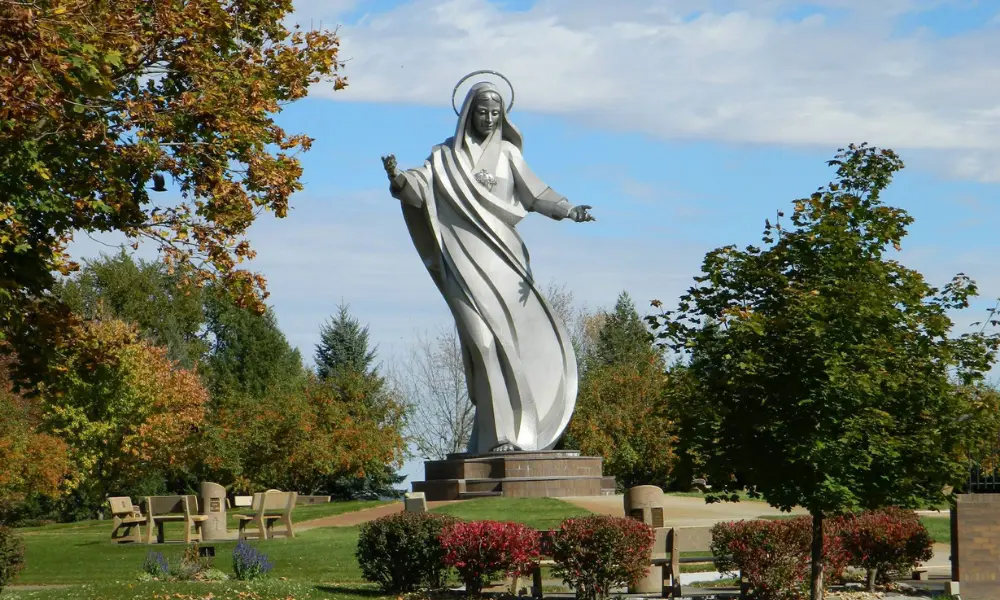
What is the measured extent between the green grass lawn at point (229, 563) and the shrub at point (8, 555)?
0.74 feet

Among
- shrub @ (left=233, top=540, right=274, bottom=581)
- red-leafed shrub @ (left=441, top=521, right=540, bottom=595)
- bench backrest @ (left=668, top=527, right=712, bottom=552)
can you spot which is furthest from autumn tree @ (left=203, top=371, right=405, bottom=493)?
red-leafed shrub @ (left=441, top=521, right=540, bottom=595)

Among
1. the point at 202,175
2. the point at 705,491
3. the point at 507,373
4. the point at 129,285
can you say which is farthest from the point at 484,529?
the point at 129,285

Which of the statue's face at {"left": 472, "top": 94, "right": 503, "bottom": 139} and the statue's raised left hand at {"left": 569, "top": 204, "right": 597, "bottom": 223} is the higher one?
the statue's face at {"left": 472, "top": 94, "right": 503, "bottom": 139}

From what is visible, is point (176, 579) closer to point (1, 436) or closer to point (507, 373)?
point (507, 373)

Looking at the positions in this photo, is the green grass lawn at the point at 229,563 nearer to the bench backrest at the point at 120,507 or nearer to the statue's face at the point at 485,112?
the bench backrest at the point at 120,507

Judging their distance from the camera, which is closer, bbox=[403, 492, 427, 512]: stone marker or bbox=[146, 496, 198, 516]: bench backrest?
bbox=[403, 492, 427, 512]: stone marker

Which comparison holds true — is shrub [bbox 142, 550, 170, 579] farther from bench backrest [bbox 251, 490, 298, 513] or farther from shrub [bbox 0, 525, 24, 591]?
bench backrest [bbox 251, 490, 298, 513]

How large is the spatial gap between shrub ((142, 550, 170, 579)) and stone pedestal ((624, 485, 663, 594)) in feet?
17.3

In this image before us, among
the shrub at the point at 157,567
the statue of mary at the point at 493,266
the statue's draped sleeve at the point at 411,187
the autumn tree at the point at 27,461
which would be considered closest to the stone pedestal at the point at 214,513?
the statue of mary at the point at 493,266

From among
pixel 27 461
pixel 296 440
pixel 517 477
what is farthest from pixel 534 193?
pixel 296 440

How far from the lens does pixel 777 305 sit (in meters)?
12.7

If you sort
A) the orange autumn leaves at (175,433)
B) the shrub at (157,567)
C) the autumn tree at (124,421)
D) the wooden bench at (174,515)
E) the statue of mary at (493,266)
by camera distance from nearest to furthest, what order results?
the shrub at (157,567)
the wooden bench at (174,515)
the statue of mary at (493,266)
the orange autumn leaves at (175,433)
the autumn tree at (124,421)

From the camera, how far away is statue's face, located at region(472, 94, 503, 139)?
24094mm

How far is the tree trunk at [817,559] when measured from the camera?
12.6 meters
